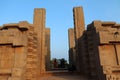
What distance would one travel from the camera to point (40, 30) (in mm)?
12414

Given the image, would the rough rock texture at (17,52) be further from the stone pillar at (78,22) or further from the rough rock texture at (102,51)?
the stone pillar at (78,22)

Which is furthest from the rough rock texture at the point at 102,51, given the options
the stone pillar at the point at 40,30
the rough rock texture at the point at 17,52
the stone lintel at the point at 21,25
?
the stone lintel at the point at 21,25

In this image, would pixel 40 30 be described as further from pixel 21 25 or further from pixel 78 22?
pixel 21 25

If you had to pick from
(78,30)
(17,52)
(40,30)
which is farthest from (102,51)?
(40,30)

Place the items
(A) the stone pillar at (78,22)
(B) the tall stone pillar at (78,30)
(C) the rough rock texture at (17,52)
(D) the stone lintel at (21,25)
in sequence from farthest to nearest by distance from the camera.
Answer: (A) the stone pillar at (78,22) → (B) the tall stone pillar at (78,30) → (D) the stone lintel at (21,25) → (C) the rough rock texture at (17,52)

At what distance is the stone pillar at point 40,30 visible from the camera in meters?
12.0

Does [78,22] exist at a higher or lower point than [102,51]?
higher

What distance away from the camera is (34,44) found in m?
9.77

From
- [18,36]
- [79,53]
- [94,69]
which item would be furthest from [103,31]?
[18,36]

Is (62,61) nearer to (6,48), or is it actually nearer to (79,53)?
(79,53)

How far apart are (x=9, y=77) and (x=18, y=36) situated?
2253 millimetres

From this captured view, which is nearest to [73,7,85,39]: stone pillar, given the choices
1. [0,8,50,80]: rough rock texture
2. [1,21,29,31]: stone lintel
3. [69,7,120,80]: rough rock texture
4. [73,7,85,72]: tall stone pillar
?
[73,7,85,72]: tall stone pillar

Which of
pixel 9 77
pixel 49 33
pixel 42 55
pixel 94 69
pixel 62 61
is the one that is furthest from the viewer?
pixel 62 61

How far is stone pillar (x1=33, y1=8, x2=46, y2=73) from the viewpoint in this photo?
1199cm
